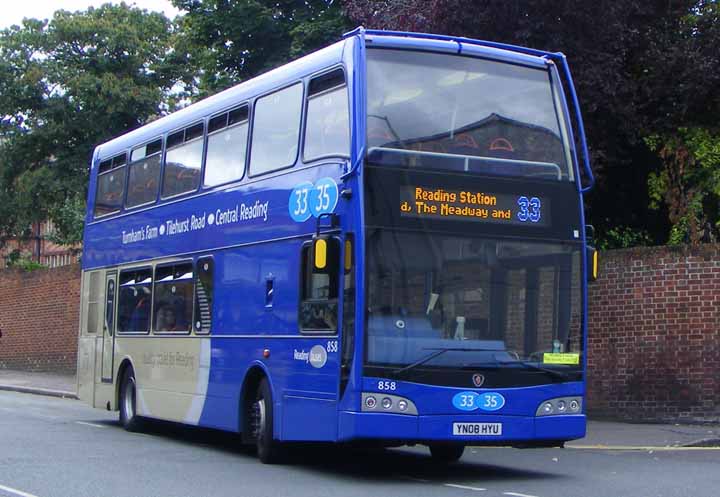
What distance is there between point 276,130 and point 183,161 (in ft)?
10.2

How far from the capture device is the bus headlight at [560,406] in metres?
12.0

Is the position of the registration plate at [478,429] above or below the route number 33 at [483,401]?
below

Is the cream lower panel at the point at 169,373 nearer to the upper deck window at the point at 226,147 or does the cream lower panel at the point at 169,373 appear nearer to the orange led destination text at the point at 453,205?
the upper deck window at the point at 226,147

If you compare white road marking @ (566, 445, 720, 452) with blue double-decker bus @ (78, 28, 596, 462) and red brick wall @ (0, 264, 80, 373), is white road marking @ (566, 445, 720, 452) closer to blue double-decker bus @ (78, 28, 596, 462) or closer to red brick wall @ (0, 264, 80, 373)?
blue double-decker bus @ (78, 28, 596, 462)

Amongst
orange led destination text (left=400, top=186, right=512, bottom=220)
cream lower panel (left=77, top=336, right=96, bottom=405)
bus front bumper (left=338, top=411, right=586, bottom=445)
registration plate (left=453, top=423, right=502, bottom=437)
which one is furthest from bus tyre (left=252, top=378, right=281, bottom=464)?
cream lower panel (left=77, top=336, right=96, bottom=405)

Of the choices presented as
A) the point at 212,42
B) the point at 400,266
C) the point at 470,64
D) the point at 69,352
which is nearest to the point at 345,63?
the point at 470,64

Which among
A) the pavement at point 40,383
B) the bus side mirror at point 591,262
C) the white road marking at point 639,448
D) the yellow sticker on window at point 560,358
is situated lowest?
the pavement at point 40,383

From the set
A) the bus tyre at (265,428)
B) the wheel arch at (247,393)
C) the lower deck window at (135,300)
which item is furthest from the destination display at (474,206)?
the lower deck window at (135,300)

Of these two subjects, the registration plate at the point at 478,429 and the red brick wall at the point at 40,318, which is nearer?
the registration plate at the point at 478,429

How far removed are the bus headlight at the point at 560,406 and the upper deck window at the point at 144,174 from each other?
7.53m

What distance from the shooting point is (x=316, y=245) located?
11.7m

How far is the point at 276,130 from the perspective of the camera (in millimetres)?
13750

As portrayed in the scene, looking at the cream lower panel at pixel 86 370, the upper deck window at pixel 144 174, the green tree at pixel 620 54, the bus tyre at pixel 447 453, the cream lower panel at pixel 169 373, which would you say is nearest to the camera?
the bus tyre at pixel 447 453

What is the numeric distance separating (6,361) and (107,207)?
820 inches
